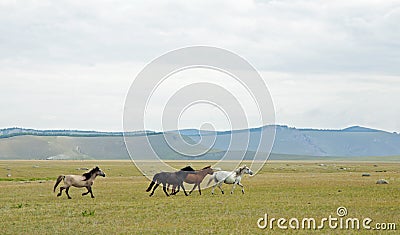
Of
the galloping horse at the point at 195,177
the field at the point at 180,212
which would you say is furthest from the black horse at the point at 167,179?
the field at the point at 180,212

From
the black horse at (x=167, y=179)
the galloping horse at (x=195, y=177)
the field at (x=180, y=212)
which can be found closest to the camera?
the field at (x=180, y=212)

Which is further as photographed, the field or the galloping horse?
the galloping horse

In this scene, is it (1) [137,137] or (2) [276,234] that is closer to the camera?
(2) [276,234]

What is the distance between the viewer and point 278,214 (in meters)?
22.0

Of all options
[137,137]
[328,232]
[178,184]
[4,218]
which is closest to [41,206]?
[4,218]

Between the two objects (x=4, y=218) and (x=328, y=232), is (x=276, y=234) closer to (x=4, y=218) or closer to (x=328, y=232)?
(x=328, y=232)

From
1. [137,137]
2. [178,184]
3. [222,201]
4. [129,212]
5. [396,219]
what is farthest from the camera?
[137,137]

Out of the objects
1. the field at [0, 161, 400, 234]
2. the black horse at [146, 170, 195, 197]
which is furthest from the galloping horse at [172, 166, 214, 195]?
Answer: the field at [0, 161, 400, 234]

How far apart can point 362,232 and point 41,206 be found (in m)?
15.4

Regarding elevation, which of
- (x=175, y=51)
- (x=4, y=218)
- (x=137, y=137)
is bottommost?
(x=4, y=218)

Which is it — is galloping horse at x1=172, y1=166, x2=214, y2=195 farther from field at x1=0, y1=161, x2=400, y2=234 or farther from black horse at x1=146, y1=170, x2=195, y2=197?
field at x1=0, y1=161, x2=400, y2=234

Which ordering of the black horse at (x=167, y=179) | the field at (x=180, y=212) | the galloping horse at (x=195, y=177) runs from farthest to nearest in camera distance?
the galloping horse at (x=195, y=177) → the black horse at (x=167, y=179) → the field at (x=180, y=212)

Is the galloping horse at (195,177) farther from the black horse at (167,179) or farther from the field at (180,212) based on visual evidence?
the field at (180,212)

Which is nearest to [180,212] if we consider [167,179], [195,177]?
[167,179]
